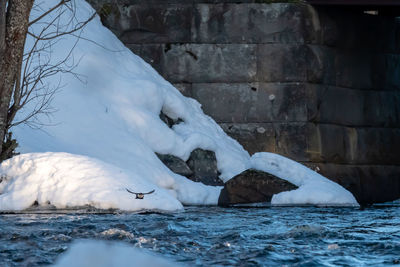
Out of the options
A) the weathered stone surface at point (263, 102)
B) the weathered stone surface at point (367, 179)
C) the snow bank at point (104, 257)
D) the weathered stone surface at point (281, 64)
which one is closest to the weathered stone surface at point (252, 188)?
A: the weathered stone surface at point (367, 179)

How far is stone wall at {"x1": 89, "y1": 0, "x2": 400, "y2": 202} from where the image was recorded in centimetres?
1659

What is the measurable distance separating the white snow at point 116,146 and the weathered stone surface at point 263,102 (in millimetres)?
523

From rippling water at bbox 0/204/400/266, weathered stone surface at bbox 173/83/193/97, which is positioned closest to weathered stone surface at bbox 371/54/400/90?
weathered stone surface at bbox 173/83/193/97

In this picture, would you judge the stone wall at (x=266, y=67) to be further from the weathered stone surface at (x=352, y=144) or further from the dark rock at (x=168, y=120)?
the dark rock at (x=168, y=120)

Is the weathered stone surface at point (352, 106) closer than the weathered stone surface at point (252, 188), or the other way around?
the weathered stone surface at point (252, 188)

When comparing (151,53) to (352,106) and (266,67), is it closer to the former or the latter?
(266,67)

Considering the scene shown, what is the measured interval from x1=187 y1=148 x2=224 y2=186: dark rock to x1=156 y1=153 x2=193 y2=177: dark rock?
148 mm

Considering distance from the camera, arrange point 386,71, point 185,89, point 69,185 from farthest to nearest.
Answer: point 386,71, point 185,89, point 69,185

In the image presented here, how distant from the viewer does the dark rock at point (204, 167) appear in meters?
15.1

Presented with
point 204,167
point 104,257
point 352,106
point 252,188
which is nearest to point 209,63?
point 204,167

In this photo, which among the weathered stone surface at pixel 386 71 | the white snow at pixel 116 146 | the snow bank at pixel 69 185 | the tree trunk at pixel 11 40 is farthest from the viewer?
the weathered stone surface at pixel 386 71

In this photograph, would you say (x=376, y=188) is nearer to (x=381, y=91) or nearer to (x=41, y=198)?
(x=381, y=91)

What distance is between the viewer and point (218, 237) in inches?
298

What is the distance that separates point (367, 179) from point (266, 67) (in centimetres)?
337
